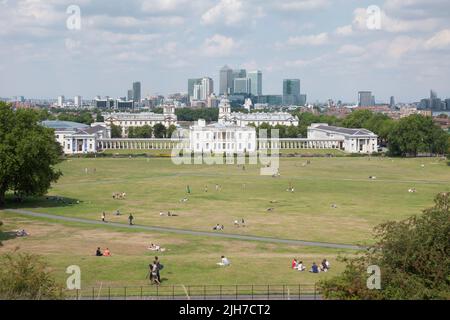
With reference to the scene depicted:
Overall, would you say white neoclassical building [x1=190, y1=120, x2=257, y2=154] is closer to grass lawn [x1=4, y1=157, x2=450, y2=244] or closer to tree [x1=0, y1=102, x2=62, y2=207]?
grass lawn [x1=4, y1=157, x2=450, y2=244]

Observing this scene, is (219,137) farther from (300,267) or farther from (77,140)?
(300,267)

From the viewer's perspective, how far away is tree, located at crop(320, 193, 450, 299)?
19.4 meters

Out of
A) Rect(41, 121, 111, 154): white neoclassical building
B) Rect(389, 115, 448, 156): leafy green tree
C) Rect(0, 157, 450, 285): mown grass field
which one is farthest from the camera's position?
Rect(41, 121, 111, 154): white neoclassical building

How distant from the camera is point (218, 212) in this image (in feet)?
161

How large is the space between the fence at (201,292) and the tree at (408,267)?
9.08ft

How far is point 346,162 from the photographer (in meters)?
104

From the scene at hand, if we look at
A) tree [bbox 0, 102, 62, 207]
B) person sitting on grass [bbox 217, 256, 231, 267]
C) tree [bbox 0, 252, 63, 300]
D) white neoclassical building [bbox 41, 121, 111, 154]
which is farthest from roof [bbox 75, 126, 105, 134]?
tree [bbox 0, 252, 63, 300]

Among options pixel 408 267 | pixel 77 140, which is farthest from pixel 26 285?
pixel 77 140

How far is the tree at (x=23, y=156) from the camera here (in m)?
49.2

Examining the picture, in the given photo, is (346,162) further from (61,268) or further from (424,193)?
(61,268)

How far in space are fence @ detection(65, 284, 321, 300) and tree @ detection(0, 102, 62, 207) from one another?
88.3 ft

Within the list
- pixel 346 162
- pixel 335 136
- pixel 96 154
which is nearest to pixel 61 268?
pixel 346 162

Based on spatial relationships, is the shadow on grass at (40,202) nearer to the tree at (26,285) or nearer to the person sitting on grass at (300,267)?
the person sitting on grass at (300,267)

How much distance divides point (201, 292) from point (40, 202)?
31989 mm
